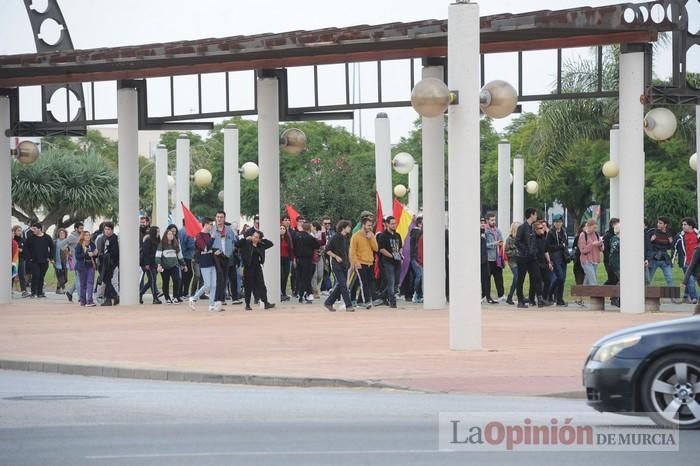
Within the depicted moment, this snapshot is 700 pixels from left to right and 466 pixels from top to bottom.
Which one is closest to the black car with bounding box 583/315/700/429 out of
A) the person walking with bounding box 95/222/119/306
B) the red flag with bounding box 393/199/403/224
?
the person walking with bounding box 95/222/119/306

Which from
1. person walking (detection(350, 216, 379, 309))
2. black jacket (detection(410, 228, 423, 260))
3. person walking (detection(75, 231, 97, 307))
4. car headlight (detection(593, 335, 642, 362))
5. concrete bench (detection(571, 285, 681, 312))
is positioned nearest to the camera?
car headlight (detection(593, 335, 642, 362))

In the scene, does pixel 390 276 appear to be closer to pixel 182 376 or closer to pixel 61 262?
pixel 61 262

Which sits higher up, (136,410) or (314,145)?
(314,145)

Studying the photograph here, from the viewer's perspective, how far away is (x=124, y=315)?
2916 cm

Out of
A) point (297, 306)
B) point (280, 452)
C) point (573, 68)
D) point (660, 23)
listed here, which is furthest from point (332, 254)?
point (573, 68)

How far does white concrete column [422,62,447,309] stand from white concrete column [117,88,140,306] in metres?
6.65

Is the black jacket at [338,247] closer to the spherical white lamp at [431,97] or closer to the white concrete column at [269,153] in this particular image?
the white concrete column at [269,153]

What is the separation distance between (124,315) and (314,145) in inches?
2769

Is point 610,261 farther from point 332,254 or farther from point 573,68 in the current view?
point 573,68

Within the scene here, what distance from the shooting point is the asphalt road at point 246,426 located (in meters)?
10.6

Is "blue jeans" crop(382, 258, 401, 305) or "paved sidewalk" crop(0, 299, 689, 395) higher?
"blue jeans" crop(382, 258, 401, 305)

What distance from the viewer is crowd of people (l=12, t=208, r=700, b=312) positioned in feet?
98.1

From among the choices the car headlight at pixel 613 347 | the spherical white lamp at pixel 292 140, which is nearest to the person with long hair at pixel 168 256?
the spherical white lamp at pixel 292 140

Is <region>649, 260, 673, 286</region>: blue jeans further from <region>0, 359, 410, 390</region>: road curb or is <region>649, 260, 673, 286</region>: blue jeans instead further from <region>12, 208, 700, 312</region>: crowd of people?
<region>0, 359, 410, 390</region>: road curb
